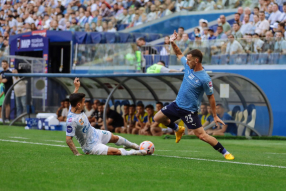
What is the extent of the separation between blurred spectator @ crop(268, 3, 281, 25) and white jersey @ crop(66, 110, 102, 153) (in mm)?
12723

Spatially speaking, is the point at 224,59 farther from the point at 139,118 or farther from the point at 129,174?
the point at 129,174

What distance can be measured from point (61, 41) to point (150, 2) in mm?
5689

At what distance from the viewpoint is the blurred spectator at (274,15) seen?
19.6 metres

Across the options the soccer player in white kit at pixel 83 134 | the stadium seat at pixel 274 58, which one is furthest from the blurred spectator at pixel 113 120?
the soccer player in white kit at pixel 83 134

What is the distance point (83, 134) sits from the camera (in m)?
8.66

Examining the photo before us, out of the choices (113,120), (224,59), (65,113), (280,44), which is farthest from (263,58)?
(65,113)

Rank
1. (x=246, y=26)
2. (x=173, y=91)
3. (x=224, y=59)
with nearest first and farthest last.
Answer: (x=173, y=91), (x=224, y=59), (x=246, y=26)

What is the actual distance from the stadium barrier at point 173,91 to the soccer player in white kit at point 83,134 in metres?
6.21

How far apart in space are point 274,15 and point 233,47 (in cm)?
272

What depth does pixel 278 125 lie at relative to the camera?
18.1m

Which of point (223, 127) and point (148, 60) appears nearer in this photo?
point (223, 127)

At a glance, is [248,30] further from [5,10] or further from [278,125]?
[5,10]

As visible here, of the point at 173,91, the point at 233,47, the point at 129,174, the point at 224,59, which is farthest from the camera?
the point at 224,59

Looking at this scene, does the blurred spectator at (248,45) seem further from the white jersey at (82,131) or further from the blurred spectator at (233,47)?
the white jersey at (82,131)
